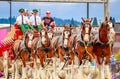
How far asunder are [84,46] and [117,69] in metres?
4.34

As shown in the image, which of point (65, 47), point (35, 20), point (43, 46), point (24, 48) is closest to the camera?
point (65, 47)

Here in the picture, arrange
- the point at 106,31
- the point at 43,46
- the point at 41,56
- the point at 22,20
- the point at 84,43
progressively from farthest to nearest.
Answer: the point at 22,20, the point at 41,56, the point at 43,46, the point at 84,43, the point at 106,31

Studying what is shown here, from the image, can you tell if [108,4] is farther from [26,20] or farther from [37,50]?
[37,50]

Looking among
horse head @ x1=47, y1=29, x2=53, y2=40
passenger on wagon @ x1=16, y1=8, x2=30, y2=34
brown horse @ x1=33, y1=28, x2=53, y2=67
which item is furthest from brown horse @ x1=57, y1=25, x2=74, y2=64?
passenger on wagon @ x1=16, y1=8, x2=30, y2=34

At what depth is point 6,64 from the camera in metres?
16.7

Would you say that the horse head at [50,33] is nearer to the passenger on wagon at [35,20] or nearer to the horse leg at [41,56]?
the horse leg at [41,56]

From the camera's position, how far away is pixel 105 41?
12922 millimetres

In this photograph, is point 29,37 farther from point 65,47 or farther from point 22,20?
point 22,20

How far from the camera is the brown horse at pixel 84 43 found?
13.0 m

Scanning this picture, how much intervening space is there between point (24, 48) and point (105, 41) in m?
3.10

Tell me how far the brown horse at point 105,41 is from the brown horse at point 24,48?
2.25 meters

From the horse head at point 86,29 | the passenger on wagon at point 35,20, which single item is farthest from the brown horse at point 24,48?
the horse head at point 86,29

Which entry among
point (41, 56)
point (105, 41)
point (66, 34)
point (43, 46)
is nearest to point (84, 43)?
point (105, 41)

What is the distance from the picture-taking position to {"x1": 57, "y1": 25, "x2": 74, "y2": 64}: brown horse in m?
13.9
